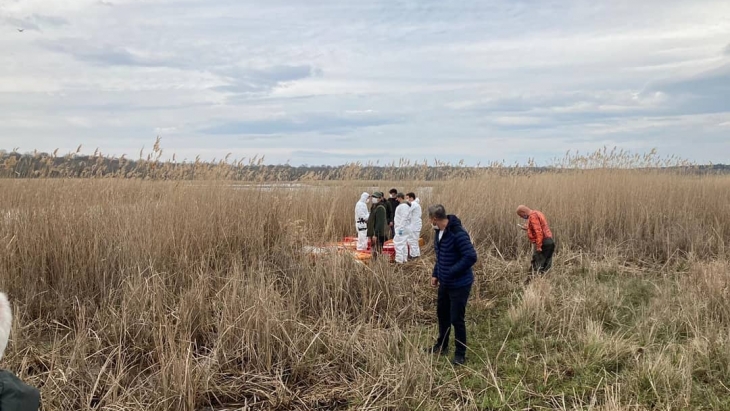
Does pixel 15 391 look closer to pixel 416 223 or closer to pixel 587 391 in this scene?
pixel 587 391

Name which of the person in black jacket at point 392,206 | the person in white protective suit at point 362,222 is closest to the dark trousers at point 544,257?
the person in white protective suit at point 362,222

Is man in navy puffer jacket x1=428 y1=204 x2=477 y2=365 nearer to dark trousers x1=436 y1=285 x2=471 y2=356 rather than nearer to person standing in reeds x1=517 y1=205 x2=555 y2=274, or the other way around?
dark trousers x1=436 y1=285 x2=471 y2=356

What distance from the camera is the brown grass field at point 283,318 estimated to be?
13.6ft

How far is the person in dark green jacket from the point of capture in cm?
188

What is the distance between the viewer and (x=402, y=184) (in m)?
13.2

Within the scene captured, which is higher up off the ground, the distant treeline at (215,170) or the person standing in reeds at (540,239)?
the distant treeline at (215,170)

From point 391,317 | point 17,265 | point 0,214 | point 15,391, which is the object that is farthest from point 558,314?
point 0,214

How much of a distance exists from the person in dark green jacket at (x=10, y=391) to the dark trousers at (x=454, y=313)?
3.75 metres

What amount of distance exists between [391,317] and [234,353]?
79.5 inches

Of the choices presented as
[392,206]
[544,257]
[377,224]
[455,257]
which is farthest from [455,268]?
[392,206]

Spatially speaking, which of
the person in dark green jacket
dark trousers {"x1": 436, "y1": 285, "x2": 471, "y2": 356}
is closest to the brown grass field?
dark trousers {"x1": 436, "y1": 285, "x2": 471, "y2": 356}

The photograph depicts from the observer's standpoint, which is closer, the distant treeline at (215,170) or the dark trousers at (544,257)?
the distant treeline at (215,170)

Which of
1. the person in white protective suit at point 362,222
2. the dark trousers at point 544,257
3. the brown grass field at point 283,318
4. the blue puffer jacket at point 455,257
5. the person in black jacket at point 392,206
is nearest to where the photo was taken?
the brown grass field at point 283,318

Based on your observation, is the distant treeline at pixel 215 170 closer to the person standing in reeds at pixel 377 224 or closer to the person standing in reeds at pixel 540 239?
the person standing in reeds at pixel 377 224
